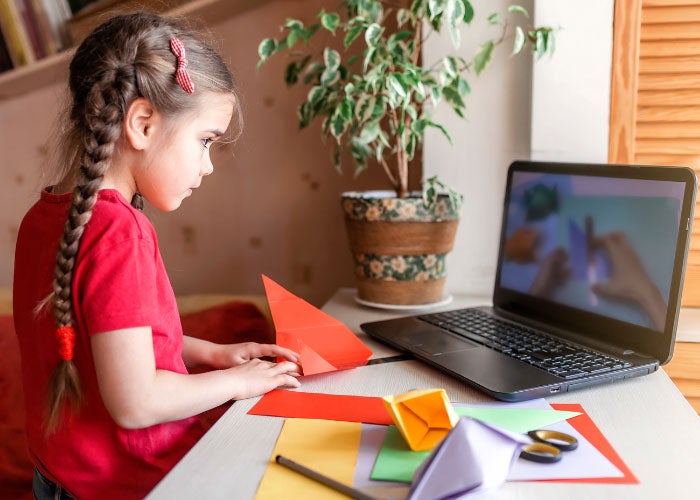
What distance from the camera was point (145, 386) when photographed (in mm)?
731

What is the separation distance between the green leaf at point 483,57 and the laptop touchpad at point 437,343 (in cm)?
49

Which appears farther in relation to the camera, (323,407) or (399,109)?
(399,109)

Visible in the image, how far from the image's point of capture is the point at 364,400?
80 cm

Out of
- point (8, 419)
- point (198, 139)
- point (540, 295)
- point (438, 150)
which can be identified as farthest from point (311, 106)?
point (8, 419)

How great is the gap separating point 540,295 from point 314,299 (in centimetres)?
66

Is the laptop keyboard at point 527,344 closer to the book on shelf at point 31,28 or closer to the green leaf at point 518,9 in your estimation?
the green leaf at point 518,9

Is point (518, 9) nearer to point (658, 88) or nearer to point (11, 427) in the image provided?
point (658, 88)

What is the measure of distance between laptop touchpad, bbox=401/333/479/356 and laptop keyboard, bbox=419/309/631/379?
25mm

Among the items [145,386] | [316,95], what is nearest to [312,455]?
[145,386]

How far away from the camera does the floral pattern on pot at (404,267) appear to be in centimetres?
124

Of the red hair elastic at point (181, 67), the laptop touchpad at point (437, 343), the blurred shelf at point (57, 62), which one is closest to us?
the red hair elastic at point (181, 67)

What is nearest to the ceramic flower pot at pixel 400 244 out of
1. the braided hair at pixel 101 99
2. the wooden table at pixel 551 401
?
the wooden table at pixel 551 401

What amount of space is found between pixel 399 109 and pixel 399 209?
0.75 ft

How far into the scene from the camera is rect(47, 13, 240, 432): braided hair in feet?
2.45
